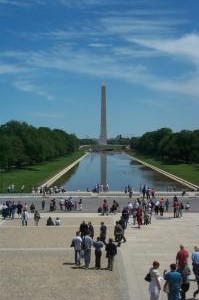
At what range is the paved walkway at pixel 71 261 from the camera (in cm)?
1700

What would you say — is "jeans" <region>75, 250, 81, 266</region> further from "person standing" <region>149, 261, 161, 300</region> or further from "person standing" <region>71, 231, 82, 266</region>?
"person standing" <region>149, 261, 161, 300</region>

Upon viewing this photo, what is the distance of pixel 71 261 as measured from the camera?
70.1 ft

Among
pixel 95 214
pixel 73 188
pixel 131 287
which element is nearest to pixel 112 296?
pixel 131 287

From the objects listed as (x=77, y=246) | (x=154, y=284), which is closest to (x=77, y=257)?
(x=77, y=246)

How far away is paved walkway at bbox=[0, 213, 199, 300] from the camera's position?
17000mm

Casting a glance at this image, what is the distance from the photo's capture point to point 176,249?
2353 centimetres

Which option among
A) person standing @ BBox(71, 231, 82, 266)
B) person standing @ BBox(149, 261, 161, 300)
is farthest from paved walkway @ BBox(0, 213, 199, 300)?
person standing @ BBox(149, 261, 161, 300)

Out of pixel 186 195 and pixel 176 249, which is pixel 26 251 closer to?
pixel 176 249

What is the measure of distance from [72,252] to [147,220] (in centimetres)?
915

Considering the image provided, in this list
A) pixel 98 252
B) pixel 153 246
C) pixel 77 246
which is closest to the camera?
pixel 98 252

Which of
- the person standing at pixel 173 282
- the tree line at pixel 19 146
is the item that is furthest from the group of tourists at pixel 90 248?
the tree line at pixel 19 146

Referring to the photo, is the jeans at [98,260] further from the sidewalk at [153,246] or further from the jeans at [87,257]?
the sidewalk at [153,246]

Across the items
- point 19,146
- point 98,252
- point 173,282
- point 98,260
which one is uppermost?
point 19,146

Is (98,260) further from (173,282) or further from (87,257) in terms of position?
(173,282)
